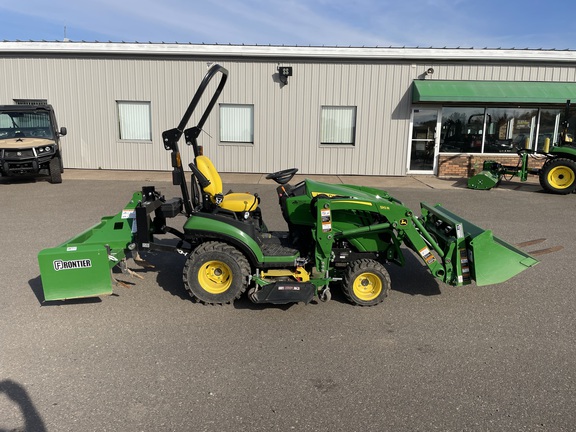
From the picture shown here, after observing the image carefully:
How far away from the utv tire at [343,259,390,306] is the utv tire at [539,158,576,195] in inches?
364

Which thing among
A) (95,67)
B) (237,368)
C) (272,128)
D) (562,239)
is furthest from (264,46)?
(237,368)

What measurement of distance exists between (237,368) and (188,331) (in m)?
0.74

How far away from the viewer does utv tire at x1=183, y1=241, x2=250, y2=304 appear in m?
4.10

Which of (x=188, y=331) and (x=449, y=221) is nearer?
(x=188, y=331)

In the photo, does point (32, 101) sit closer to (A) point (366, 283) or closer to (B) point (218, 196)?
(B) point (218, 196)

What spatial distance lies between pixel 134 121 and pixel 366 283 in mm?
12634

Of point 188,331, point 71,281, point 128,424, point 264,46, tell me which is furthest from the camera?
point 264,46

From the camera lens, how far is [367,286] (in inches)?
167

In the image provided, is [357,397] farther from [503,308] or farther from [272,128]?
[272,128]

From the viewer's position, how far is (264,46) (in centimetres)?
1378

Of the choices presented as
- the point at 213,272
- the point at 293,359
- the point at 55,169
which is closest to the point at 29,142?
the point at 55,169

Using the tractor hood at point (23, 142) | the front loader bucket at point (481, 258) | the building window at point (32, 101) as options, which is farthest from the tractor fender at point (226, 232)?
the building window at point (32, 101)

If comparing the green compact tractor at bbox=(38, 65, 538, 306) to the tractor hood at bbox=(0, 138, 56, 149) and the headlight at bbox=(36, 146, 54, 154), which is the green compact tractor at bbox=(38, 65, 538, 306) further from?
the tractor hood at bbox=(0, 138, 56, 149)

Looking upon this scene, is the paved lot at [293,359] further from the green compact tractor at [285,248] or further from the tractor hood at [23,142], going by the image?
the tractor hood at [23,142]
